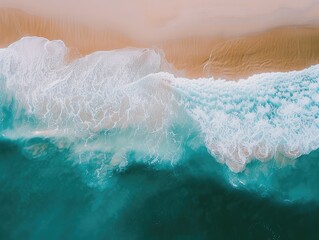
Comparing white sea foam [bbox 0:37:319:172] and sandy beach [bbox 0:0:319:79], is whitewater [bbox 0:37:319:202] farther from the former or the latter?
sandy beach [bbox 0:0:319:79]

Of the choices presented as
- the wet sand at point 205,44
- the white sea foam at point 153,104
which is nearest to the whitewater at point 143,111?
the white sea foam at point 153,104

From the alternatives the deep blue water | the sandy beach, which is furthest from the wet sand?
the deep blue water

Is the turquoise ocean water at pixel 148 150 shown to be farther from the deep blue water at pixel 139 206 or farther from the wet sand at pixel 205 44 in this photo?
the wet sand at pixel 205 44

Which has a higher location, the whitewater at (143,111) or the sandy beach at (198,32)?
the sandy beach at (198,32)

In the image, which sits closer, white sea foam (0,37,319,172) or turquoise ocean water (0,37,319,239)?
turquoise ocean water (0,37,319,239)

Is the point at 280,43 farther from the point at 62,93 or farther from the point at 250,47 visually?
the point at 62,93

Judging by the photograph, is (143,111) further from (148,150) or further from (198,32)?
(198,32)

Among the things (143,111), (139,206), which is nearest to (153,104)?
(143,111)
